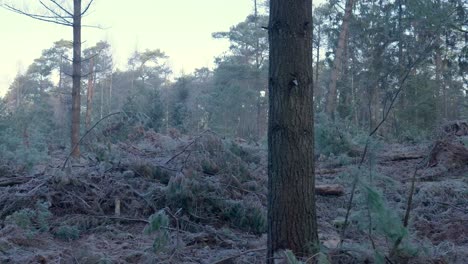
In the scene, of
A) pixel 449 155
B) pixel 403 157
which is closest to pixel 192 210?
pixel 449 155

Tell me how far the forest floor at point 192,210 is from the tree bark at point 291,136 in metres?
0.33

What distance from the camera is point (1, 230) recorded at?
17.1 ft

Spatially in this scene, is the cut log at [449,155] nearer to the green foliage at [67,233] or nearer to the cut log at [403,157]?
the cut log at [403,157]

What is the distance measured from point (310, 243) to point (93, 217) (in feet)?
9.04

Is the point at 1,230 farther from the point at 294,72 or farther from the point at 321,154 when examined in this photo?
the point at 321,154

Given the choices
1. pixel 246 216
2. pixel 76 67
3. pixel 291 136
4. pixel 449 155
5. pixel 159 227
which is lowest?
pixel 246 216

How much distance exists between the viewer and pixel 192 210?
6152 millimetres

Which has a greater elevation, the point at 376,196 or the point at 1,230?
the point at 376,196

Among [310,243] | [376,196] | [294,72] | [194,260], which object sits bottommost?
[194,260]

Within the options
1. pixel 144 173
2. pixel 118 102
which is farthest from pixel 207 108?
pixel 144 173

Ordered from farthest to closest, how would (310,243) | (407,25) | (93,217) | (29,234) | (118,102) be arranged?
1. (118,102)
2. (407,25)
3. (93,217)
4. (29,234)
5. (310,243)

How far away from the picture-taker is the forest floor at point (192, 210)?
14.3ft

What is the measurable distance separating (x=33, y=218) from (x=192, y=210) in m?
1.60

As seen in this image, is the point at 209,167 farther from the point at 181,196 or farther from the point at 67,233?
the point at 67,233
